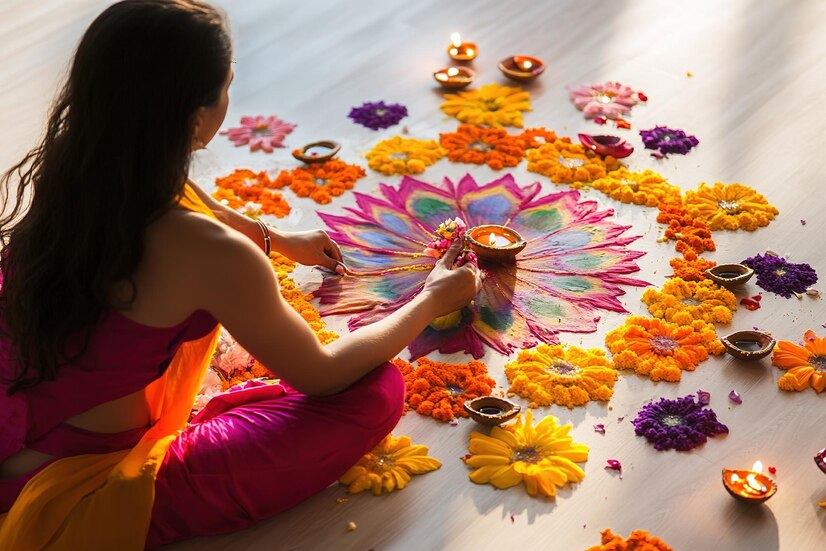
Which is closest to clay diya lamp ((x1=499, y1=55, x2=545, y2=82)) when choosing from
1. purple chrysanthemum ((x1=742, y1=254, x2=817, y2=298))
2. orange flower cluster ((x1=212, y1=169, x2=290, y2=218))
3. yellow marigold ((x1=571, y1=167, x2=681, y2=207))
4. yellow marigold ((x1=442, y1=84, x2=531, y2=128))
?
yellow marigold ((x1=442, y1=84, x2=531, y2=128))

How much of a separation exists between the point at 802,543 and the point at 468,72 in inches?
81.2

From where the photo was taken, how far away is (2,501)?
1.68 meters

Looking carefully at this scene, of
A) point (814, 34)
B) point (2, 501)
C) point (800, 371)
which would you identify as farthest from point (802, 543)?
point (814, 34)

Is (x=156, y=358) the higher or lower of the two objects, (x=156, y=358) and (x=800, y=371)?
the higher

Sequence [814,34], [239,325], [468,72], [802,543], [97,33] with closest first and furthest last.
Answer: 1. [97,33]
2. [239,325]
3. [802,543]
4. [468,72]
5. [814,34]

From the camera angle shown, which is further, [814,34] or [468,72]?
[814,34]

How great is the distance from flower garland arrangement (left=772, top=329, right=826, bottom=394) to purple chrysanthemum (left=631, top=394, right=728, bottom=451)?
210 millimetres

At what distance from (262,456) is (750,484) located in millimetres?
897

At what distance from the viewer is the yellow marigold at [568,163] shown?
281cm

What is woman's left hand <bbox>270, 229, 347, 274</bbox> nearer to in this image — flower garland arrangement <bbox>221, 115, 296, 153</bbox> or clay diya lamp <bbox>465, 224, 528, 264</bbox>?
clay diya lamp <bbox>465, 224, 528, 264</bbox>

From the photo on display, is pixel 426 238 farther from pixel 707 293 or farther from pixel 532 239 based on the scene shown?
pixel 707 293

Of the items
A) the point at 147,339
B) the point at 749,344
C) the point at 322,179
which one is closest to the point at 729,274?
the point at 749,344

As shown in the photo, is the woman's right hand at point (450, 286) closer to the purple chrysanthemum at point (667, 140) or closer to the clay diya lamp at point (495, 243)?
the clay diya lamp at point (495, 243)

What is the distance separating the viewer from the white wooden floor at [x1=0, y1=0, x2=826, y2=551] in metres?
1.80
